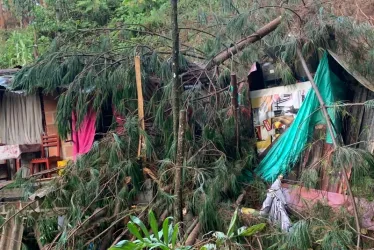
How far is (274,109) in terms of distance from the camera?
681 centimetres

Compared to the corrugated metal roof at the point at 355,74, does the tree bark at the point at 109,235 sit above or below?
below

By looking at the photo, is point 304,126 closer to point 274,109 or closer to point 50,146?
point 274,109

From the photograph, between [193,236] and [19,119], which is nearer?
[193,236]

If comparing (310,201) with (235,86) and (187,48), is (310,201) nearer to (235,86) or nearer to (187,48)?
(235,86)

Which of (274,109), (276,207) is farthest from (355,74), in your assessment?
(276,207)

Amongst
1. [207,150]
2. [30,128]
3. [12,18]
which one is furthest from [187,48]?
[12,18]

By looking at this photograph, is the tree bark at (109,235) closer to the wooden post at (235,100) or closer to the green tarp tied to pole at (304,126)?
the wooden post at (235,100)

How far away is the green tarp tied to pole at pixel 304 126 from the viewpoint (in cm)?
615

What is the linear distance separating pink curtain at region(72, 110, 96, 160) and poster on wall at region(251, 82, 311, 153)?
2.28 meters

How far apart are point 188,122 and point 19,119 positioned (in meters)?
3.19

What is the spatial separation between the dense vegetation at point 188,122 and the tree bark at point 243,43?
67mm

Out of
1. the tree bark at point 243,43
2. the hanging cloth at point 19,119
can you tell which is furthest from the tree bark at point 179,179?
the hanging cloth at point 19,119

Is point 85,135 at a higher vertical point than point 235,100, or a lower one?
lower

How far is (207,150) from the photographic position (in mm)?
5910
